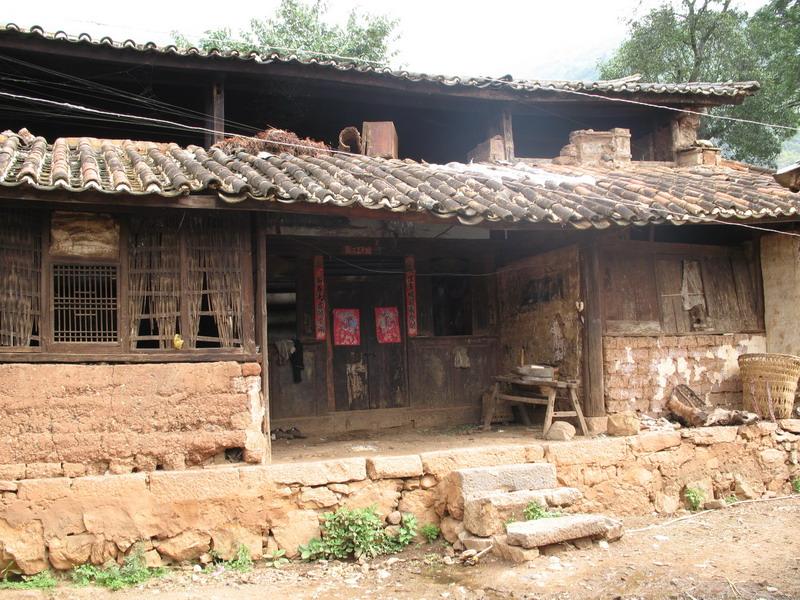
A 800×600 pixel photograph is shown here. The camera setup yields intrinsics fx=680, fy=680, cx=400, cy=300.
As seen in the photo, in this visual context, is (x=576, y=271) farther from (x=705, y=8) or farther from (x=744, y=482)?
(x=705, y=8)

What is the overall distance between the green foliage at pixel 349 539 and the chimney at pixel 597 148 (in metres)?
6.93

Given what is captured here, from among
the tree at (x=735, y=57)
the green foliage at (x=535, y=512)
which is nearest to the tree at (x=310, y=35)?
the tree at (x=735, y=57)

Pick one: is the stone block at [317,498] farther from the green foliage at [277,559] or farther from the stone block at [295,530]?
the green foliage at [277,559]

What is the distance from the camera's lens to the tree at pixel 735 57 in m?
17.0

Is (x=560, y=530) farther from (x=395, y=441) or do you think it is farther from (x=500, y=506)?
(x=395, y=441)

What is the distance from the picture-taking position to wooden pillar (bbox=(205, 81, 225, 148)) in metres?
9.60

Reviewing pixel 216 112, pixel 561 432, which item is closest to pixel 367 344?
pixel 561 432

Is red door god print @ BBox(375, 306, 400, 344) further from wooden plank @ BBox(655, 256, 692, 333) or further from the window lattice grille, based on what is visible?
the window lattice grille

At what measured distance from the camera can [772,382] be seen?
339 inches

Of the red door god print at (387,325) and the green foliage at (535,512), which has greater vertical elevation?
the red door god print at (387,325)

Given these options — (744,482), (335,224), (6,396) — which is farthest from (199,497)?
(744,482)

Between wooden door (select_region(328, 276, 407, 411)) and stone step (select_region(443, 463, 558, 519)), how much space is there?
305cm

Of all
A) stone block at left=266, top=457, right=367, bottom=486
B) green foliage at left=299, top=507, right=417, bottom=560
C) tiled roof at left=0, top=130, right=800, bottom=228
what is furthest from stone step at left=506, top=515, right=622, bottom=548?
tiled roof at left=0, top=130, right=800, bottom=228

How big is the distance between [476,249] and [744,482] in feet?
15.6
